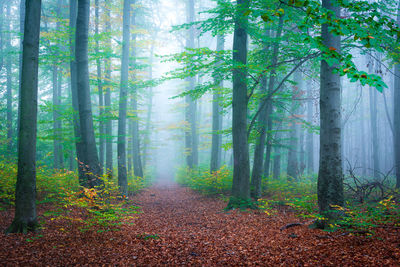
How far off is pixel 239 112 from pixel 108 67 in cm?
928

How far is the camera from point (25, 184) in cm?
479

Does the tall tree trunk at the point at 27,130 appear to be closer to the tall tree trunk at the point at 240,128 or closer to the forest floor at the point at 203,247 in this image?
the forest floor at the point at 203,247

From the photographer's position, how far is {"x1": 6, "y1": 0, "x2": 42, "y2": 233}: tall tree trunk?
4.77m

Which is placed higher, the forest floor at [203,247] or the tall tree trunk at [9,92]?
the tall tree trunk at [9,92]

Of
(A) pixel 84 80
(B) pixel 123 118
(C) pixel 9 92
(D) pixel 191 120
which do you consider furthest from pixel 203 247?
(C) pixel 9 92

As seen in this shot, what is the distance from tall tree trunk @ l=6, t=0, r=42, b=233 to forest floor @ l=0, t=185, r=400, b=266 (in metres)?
0.47

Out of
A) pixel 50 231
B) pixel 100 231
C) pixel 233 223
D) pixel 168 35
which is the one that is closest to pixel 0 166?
pixel 50 231

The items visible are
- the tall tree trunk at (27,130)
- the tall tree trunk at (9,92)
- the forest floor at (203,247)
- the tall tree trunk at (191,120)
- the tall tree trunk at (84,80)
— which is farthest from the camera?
the tall tree trunk at (191,120)

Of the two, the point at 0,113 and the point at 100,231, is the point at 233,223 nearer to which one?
the point at 100,231

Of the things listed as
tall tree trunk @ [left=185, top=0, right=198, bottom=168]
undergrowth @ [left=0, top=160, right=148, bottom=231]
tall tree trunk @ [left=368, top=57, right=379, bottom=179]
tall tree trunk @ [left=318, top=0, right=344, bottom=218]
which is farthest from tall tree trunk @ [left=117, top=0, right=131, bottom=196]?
tall tree trunk @ [left=368, top=57, right=379, bottom=179]

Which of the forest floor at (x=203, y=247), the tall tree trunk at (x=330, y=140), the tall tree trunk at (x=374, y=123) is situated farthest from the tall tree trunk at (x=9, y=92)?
the tall tree trunk at (x=374, y=123)

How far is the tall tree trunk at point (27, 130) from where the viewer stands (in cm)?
477

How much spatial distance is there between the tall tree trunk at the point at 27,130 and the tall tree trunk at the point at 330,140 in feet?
20.7

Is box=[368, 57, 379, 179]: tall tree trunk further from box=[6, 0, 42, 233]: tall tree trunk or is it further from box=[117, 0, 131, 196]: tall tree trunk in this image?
box=[6, 0, 42, 233]: tall tree trunk
